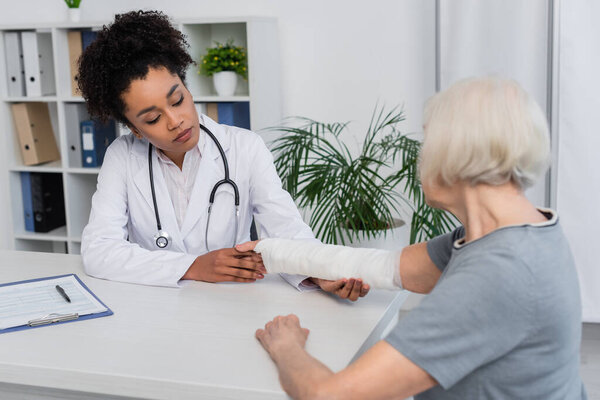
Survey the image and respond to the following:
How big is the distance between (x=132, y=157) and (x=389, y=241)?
1192 mm

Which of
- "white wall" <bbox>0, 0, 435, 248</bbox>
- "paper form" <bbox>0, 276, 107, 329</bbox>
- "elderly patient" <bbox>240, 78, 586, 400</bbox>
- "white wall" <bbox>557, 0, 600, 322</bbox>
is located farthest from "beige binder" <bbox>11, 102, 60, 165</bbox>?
"elderly patient" <bbox>240, 78, 586, 400</bbox>

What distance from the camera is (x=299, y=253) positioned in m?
1.54

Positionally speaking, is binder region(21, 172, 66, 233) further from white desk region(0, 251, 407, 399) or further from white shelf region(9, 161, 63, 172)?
white desk region(0, 251, 407, 399)

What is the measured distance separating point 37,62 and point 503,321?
9.33ft

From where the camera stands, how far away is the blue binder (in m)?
3.45

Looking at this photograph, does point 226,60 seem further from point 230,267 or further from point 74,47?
point 230,267

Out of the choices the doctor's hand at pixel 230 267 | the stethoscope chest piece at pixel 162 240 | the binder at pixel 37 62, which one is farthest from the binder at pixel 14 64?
the doctor's hand at pixel 230 267

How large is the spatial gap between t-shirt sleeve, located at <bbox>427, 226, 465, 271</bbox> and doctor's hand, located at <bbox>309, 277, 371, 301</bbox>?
158 mm

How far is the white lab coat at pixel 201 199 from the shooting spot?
6.11 ft

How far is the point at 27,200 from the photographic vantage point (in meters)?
3.47

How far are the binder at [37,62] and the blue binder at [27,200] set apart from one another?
0.40 meters

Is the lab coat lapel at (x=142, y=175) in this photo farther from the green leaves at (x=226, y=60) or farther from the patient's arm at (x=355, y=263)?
the green leaves at (x=226, y=60)

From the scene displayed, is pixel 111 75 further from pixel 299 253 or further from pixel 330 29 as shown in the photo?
pixel 330 29

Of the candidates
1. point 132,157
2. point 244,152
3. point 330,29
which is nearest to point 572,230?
point 330,29
